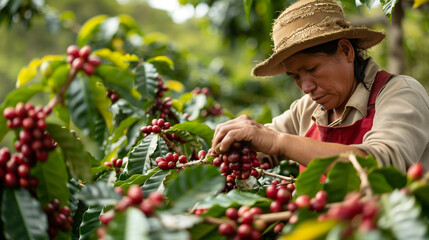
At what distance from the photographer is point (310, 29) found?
5.60ft

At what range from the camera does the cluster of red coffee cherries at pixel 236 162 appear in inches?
52.2

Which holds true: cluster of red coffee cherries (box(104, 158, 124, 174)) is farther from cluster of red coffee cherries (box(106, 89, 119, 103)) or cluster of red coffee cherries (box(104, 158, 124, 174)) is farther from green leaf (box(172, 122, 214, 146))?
cluster of red coffee cherries (box(106, 89, 119, 103))

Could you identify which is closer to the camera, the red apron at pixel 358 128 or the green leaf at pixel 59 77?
the green leaf at pixel 59 77

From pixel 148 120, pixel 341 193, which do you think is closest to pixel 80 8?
pixel 148 120

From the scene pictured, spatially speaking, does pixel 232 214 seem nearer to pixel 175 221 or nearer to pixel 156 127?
pixel 175 221

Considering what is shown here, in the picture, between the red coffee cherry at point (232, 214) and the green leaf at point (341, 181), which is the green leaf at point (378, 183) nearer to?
the green leaf at point (341, 181)

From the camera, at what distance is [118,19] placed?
380cm

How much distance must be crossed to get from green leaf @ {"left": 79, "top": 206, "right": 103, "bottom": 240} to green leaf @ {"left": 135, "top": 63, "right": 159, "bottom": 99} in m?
0.63

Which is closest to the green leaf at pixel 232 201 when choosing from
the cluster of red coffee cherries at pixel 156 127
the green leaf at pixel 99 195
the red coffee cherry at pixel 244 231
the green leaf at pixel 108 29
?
the red coffee cherry at pixel 244 231

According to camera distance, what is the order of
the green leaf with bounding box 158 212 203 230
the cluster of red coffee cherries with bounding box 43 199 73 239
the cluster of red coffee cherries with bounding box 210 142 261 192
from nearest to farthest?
the green leaf with bounding box 158 212 203 230 → the cluster of red coffee cherries with bounding box 43 199 73 239 → the cluster of red coffee cherries with bounding box 210 142 261 192

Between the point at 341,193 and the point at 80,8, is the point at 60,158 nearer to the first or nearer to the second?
the point at 341,193

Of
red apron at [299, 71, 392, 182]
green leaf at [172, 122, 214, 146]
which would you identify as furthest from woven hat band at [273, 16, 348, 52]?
green leaf at [172, 122, 214, 146]

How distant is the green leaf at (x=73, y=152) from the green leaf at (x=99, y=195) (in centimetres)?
14

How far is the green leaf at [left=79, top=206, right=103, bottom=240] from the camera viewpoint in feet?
3.99
